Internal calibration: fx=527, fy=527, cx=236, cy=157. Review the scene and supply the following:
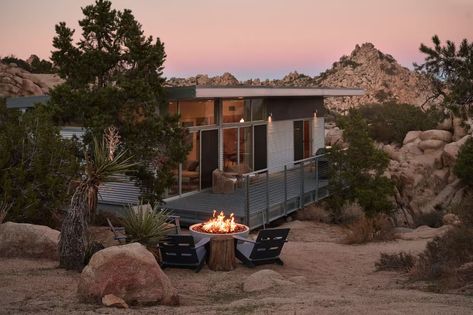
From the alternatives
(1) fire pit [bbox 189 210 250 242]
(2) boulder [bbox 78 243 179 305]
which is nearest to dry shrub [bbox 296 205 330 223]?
(1) fire pit [bbox 189 210 250 242]

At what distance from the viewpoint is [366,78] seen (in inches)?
3319

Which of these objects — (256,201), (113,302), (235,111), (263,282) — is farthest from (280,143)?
(113,302)

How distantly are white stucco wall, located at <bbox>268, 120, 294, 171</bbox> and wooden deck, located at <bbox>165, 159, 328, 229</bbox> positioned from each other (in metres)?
2.90

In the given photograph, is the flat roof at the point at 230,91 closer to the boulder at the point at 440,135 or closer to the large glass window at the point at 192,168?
the large glass window at the point at 192,168

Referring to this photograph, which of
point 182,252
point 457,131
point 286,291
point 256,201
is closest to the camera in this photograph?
point 286,291

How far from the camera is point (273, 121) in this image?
2206 cm

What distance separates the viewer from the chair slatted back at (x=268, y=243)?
10.2 metres

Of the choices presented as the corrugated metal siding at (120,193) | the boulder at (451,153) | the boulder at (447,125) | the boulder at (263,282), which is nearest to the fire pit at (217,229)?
the boulder at (263,282)

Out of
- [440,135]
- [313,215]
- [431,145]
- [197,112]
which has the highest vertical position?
[197,112]

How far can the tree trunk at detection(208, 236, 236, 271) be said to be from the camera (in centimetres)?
1009

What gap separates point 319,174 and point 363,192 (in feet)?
11.5

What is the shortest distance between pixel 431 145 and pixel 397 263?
21.1 metres

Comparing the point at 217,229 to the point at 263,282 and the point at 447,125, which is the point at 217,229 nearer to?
the point at 263,282

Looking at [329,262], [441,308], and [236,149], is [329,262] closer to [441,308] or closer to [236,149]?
[441,308]
